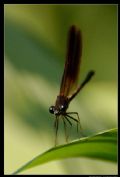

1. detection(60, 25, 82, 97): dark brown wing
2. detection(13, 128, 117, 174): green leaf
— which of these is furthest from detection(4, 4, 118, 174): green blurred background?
detection(13, 128, 117, 174): green leaf

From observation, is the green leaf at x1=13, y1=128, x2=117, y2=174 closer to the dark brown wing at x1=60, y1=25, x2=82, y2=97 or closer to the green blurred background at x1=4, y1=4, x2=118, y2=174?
the green blurred background at x1=4, y1=4, x2=118, y2=174

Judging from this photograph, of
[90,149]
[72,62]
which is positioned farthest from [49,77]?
[90,149]

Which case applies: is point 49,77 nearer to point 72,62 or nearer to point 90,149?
point 72,62

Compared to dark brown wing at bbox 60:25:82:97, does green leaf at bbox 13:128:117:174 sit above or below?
below

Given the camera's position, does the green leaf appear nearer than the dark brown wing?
Yes

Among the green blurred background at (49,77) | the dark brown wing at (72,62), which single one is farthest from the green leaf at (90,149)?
the dark brown wing at (72,62)

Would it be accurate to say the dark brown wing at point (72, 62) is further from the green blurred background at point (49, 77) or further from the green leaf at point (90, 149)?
the green leaf at point (90, 149)
